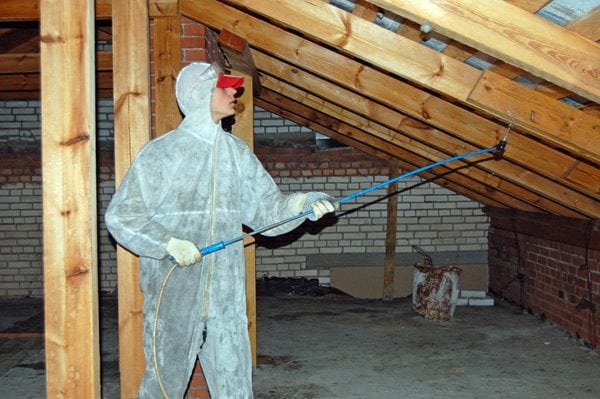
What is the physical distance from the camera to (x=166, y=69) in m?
3.58

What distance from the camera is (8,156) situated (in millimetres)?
7238

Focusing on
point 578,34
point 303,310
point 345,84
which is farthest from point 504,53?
point 303,310

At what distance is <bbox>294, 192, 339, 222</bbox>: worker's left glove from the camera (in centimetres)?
265

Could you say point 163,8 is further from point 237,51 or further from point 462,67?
point 462,67

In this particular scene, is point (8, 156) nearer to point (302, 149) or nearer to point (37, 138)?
point (37, 138)

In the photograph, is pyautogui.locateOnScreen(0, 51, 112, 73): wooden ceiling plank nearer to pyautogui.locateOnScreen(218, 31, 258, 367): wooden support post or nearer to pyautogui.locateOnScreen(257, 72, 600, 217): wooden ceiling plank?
pyautogui.locateOnScreen(257, 72, 600, 217): wooden ceiling plank

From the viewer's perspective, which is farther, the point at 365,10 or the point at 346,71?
the point at 346,71

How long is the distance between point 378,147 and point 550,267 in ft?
6.32

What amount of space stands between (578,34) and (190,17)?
2169mm

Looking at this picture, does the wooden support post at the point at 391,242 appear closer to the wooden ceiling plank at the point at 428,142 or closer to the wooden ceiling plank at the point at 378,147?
the wooden ceiling plank at the point at 378,147

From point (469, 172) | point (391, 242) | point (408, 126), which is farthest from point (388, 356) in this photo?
point (391, 242)

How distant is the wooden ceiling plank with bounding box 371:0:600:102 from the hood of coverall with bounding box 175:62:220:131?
74 centimetres

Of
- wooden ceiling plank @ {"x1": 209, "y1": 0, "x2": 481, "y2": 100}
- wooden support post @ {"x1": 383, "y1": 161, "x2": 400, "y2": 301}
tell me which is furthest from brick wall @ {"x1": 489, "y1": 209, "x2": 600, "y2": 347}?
wooden ceiling plank @ {"x1": 209, "y1": 0, "x2": 481, "y2": 100}

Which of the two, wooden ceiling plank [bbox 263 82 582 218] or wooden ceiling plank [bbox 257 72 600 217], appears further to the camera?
wooden ceiling plank [bbox 263 82 582 218]
